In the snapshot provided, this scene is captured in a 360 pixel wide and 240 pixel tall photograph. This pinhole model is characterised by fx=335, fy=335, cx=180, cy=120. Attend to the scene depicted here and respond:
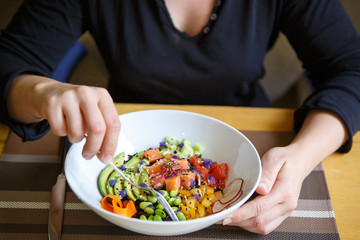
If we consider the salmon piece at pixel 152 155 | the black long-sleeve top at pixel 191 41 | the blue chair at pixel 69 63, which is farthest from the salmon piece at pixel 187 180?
the blue chair at pixel 69 63

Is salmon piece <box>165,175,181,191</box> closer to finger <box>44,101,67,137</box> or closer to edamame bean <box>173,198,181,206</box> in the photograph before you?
edamame bean <box>173,198,181,206</box>

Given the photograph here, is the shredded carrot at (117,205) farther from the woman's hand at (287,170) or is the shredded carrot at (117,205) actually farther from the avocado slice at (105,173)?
the woman's hand at (287,170)

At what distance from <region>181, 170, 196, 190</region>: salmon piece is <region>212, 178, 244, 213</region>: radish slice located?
75 mm

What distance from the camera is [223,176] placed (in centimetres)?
84

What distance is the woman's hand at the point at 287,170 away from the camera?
722 mm

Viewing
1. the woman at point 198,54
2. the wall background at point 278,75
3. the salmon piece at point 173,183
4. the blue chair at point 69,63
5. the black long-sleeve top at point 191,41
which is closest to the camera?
the salmon piece at point 173,183

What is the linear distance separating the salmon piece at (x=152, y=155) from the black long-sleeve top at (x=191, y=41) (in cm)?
42

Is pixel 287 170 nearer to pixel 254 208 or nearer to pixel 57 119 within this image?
pixel 254 208

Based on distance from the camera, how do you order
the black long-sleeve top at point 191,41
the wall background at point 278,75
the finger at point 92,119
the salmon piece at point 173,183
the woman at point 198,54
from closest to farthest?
the finger at point 92,119 < the salmon piece at point 173,183 < the woman at point 198,54 < the black long-sleeve top at point 191,41 < the wall background at point 278,75

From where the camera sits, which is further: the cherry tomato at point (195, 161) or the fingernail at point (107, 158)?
the cherry tomato at point (195, 161)

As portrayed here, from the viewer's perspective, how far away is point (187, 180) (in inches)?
30.9

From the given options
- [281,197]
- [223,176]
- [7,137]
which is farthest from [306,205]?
[7,137]

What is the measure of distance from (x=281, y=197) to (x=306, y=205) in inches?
4.1

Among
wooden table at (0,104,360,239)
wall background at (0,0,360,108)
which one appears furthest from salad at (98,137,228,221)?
wall background at (0,0,360,108)
